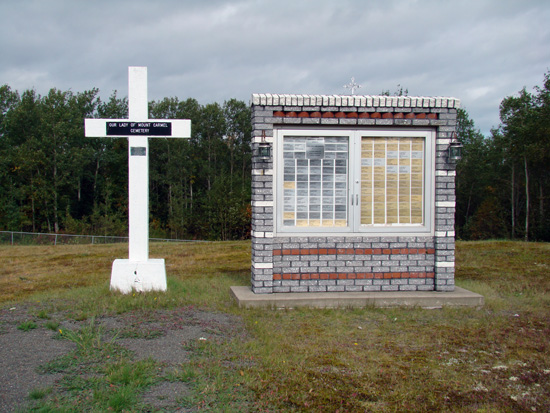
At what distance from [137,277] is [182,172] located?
3845 centimetres

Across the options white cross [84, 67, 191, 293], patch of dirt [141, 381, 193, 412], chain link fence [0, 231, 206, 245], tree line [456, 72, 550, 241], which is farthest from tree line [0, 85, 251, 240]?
patch of dirt [141, 381, 193, 412]

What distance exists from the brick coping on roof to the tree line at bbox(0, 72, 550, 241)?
30196 millimetres

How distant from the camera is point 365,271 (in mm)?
7906

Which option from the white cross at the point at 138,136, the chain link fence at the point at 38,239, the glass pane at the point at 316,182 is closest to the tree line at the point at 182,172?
the chain link fence at the point at 38,239

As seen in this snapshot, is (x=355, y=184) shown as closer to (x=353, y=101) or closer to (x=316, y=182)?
(x=316, y=182)

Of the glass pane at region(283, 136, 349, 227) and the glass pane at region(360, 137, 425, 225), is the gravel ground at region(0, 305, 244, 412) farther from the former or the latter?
the glass pane at region(360, 137, 425, 225)

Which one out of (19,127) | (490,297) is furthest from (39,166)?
(490,297)

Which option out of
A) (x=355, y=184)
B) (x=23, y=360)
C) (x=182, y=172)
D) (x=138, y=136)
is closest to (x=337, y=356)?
(x=23, y=360)

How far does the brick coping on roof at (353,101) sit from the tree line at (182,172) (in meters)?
30.2

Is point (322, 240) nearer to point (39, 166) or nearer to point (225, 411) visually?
point (225, 411)

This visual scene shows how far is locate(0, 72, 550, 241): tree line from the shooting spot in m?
40.0

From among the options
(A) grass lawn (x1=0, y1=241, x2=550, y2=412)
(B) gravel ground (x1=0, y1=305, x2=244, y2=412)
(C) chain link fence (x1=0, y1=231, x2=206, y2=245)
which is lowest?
(C) chain link fence (x1=0, y1=231, x2=206, y2=245)

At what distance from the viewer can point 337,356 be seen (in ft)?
17.2

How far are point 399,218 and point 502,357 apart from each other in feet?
10.3
